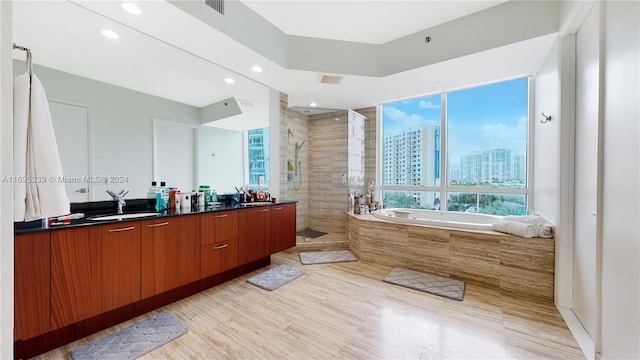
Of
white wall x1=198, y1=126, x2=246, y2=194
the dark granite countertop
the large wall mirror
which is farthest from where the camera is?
white wall x1=198, y1=126, x2=246, y2=194

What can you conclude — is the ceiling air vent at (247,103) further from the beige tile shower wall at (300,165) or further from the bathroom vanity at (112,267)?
the bathroom vanity at (112,267)

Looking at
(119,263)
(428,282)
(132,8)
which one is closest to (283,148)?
(132,8)

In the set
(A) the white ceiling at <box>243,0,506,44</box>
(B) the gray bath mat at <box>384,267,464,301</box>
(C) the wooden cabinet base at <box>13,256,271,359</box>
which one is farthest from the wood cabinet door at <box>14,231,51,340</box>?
(B) the gray bath mat at <box>384,267,464,301</box>

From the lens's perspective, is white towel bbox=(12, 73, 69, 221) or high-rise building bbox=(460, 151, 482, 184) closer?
white towel bbox=(12, 73, 69, 221)

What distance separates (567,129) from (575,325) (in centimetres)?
155

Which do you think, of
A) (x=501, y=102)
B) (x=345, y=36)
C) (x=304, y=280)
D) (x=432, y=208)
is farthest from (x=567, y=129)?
(x=304, y=280)

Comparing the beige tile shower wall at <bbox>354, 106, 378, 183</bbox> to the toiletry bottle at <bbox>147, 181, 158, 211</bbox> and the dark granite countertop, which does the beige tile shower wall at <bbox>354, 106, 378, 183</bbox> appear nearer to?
the dark granite countertop

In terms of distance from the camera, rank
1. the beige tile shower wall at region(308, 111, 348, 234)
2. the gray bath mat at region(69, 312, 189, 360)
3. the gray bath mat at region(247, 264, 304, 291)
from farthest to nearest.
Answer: the beige tile shower wall at region(308, 111, 348, 234) → the gray bath mat at region(247, 264, 304, 291) → the gray bath mat at region(69, 312, 189, 360)

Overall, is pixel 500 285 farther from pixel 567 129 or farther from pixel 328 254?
pixel 328 254

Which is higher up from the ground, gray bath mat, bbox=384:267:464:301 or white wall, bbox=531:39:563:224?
white wall, bbox=531:39:563:224

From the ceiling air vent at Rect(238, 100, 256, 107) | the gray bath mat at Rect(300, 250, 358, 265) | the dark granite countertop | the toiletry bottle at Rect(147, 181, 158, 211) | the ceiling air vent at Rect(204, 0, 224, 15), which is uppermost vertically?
the ceiling air vent at Rect(204, 0, 224, 15)

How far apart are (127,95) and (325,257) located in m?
2.81

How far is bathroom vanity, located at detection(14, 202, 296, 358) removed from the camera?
4.52 feet

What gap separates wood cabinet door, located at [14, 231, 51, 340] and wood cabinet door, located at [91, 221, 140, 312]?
24 cm
